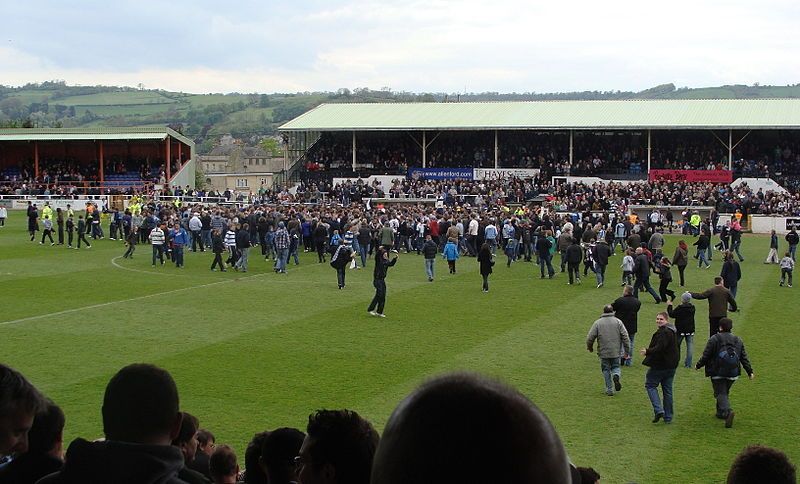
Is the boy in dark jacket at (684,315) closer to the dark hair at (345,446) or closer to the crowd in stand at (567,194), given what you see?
the dark hair at (345,446)

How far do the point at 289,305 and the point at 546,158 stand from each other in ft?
131

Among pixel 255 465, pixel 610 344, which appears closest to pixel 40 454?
pixel 255 465

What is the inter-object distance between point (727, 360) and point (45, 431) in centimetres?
1089

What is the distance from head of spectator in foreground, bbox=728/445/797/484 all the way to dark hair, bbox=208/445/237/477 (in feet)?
10.7

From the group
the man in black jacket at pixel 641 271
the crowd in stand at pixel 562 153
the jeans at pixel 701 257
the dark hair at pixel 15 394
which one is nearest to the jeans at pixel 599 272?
the man in black jacket at pixel 641 271

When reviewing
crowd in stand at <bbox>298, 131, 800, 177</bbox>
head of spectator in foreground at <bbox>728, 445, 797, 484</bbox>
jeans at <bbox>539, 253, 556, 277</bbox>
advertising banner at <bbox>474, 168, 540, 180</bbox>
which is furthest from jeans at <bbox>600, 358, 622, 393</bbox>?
advertising banner at <bbox>474, 168, 540, 180</bbox>

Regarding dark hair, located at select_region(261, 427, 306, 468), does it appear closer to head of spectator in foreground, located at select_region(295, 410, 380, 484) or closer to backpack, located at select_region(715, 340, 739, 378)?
head of spectator in foreground, located at select_region(295, 410, 380, 484)

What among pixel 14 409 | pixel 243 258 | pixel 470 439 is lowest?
pixel 243 258

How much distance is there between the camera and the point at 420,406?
71.2 inches

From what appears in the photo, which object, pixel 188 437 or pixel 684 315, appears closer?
pixel 188 437

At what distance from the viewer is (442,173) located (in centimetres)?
6094

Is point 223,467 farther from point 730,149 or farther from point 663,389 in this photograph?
point 730,149

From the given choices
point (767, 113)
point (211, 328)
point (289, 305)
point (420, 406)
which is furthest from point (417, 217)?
point (420, 406)

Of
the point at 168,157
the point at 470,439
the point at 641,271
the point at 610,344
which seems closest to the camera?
the point at 470,439
